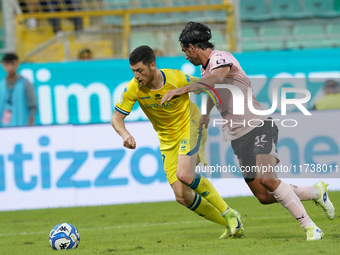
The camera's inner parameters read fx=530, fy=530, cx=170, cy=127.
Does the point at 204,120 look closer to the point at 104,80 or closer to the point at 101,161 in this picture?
the point at 101,161

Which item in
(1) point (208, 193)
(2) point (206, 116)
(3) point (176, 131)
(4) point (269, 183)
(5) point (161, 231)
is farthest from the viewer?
(5) point (161, 231)

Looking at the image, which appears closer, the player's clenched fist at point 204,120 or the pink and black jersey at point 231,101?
the pink and black jersey at point 231,101

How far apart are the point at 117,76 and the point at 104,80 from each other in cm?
28

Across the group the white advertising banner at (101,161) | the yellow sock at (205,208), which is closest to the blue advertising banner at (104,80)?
the white advertising banner at (101,161)

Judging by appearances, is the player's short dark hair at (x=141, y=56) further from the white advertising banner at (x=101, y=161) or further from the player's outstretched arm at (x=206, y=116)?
the white advertising banner at (x=101, y=161)

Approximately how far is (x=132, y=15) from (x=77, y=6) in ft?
4.69

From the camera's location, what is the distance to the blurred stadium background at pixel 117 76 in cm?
874

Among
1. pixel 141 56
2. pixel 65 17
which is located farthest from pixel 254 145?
pixel 65 17

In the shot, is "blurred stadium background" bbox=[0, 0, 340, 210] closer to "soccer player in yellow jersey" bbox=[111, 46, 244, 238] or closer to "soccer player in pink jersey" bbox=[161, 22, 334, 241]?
"soccer player in yellow jersey" bbox=[111, 46, 244, 238]

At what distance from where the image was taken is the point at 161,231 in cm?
627

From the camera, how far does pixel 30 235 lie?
6.41 metres

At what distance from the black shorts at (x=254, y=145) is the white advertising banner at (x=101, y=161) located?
3.76 meters

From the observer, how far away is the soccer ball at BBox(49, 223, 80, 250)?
5094mm

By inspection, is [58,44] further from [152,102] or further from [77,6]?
[152,102]
